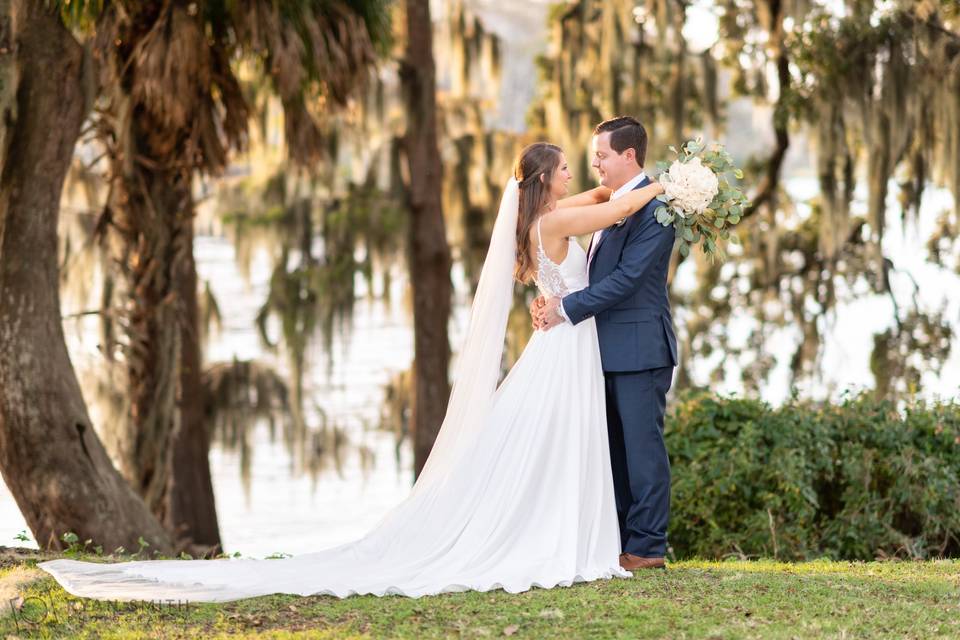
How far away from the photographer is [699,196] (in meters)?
5.38

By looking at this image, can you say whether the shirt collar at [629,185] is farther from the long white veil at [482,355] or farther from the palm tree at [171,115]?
the palm tree at [171,115]

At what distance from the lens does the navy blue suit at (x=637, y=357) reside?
→ 213 inches

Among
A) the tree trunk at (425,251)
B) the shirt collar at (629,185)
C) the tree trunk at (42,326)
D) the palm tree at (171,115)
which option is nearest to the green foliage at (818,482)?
the shirt collar at (629,185)

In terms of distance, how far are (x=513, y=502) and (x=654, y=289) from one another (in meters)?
1.10

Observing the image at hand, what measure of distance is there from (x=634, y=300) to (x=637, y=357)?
0.83ft

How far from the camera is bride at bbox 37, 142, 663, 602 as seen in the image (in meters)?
4.99

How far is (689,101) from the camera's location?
1531 centimetres

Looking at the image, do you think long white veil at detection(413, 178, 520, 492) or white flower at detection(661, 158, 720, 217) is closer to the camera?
white flower at detection(661, 158, 720, 217)

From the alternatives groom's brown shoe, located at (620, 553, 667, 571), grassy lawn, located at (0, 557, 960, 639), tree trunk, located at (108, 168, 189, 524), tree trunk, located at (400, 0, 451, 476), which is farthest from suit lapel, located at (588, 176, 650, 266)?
tree trunk, located at (400, 0, 451, 476)

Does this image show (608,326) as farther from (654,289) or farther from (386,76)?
(386,76)

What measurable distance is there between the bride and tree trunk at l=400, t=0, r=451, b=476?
7845 millimetres

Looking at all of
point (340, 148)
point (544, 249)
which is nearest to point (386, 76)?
point (340, 148)

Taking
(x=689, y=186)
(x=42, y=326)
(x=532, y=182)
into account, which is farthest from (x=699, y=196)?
(x=42, y=326)

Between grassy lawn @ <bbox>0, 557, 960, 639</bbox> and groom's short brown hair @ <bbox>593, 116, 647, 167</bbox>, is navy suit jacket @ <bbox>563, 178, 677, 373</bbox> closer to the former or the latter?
groom's short brown hair @ <bbox>593, 116, 647, 167</bbox>
